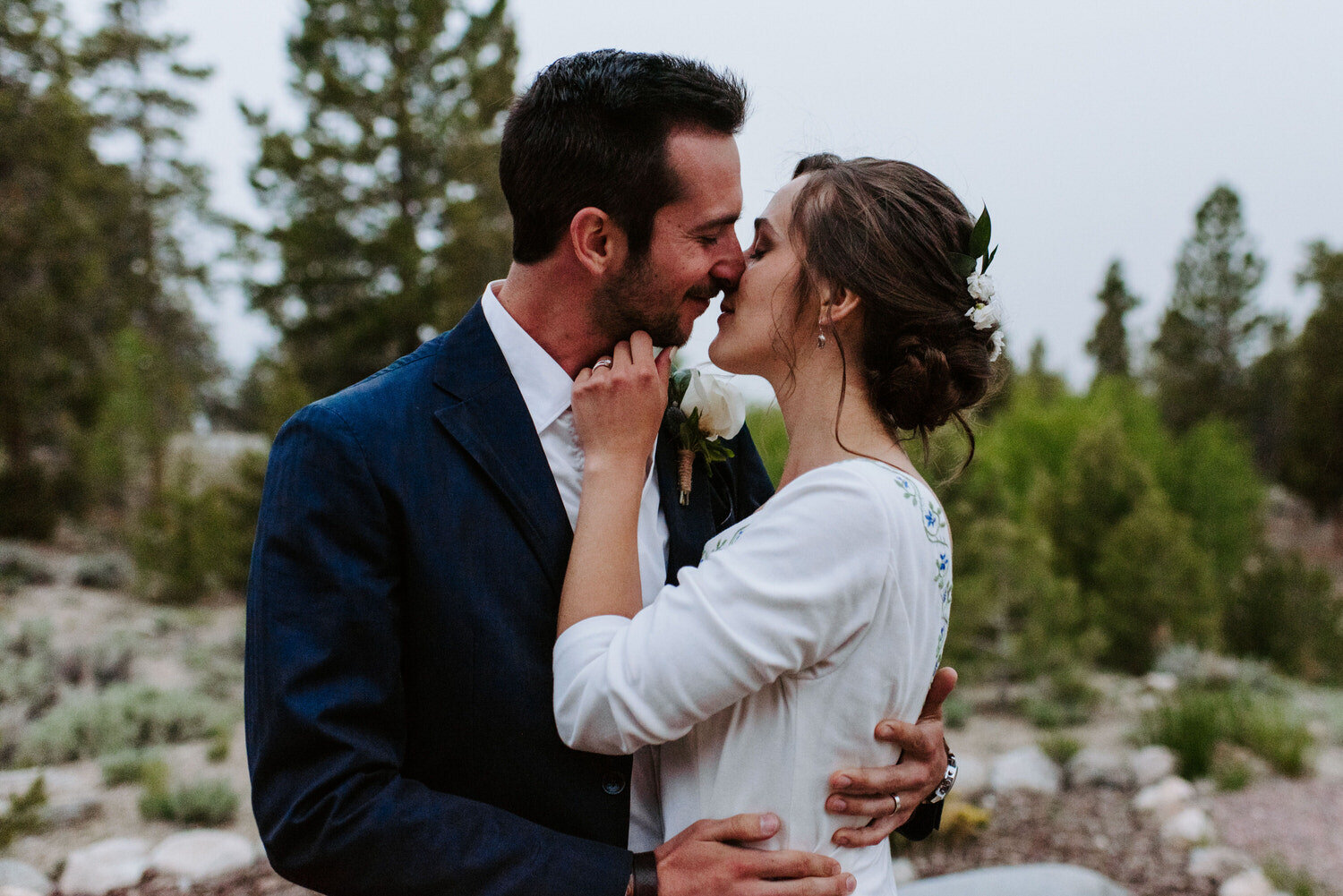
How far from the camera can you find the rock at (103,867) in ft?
15.1

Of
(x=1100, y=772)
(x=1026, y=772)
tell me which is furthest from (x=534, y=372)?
(x=1100, y=772)

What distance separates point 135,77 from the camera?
92.8ft

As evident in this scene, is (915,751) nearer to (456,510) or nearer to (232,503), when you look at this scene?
(456,510)

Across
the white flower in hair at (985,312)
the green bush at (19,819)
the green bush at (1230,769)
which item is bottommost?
the green bush at (1230,769)

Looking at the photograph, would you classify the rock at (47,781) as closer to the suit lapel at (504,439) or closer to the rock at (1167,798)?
the suit lapel at (504,439)

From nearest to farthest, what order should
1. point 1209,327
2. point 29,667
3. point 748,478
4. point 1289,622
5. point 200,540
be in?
1. point 748,478
2. point 29,667
3. point 1289,622
4. point 200,540
5. point 1209,327

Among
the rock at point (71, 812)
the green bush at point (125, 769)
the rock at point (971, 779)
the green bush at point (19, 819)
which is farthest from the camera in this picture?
the rock at point (971, 779)

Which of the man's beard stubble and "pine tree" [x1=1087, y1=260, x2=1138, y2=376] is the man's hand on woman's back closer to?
the man's beard stubble

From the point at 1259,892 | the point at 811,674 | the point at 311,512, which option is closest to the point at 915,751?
the point at 811,674

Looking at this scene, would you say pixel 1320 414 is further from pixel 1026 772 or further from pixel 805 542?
pixel 805 542

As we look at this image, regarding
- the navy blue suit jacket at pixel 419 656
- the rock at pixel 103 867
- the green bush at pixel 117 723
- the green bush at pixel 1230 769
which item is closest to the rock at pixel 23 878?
the rock at pixel 103 867

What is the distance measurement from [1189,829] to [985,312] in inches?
194

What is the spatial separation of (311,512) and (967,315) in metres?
1.38

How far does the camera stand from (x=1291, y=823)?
233 inches
